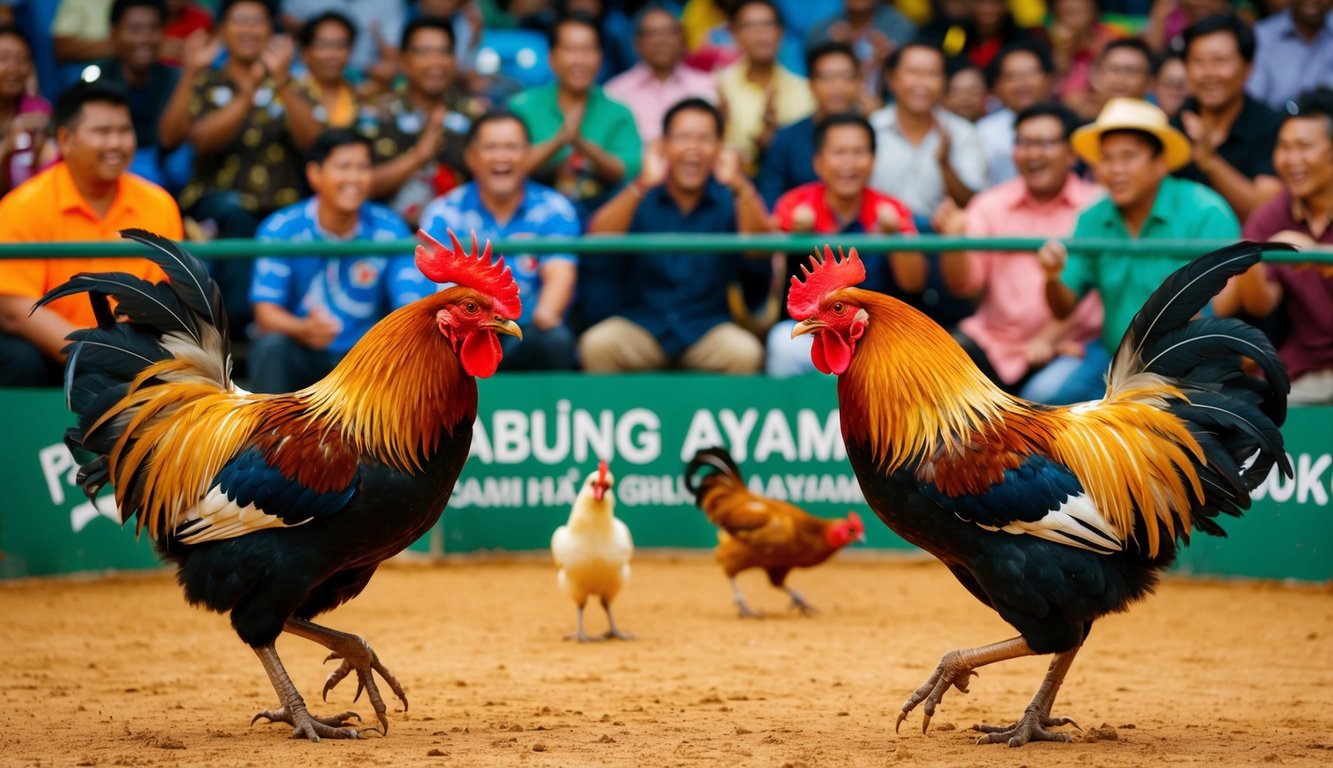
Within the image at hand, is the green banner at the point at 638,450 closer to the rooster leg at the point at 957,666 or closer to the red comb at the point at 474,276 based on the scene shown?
the red comb at the point at 474,276

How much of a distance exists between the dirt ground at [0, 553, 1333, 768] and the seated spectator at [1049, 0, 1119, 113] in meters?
4.40

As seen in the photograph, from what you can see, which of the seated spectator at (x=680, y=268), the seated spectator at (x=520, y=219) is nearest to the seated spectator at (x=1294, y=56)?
the seated spectator at (x=680, y=268)

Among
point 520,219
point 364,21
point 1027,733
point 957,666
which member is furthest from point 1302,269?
point 364,21

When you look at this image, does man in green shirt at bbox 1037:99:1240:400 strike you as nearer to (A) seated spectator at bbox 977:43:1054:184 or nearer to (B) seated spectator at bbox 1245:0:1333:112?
(A) seated spectator at bbox 977:43:1054:184

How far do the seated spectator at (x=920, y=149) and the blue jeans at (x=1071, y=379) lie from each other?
1891 mm

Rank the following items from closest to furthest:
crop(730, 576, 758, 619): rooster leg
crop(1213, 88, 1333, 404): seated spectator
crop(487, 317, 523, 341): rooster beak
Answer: crop(487, 317, 523, 341): rooster beak, crop(730, 576, 758, 619): rooster leg, crop(1213, 88, 1333, 404): seated spectator

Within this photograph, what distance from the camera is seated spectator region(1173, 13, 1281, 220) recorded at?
9.80 m

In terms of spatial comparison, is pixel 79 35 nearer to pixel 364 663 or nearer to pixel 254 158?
pixel 254 158

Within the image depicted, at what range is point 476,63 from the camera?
38.2 ft

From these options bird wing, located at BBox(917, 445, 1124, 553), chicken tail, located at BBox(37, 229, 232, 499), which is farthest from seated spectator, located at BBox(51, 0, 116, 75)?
bird wing, located at BBox(917, 445, 1124, 553)

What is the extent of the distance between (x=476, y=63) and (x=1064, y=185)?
14.0ft

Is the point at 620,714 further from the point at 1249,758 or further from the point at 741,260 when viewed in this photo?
the point at 741,260

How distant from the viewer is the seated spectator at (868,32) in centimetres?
1189

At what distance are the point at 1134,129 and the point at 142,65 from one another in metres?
6.29
